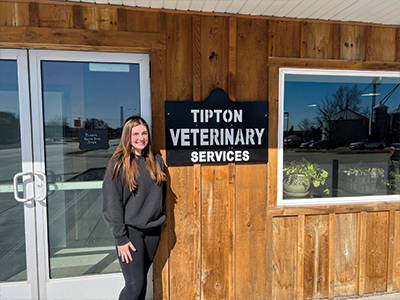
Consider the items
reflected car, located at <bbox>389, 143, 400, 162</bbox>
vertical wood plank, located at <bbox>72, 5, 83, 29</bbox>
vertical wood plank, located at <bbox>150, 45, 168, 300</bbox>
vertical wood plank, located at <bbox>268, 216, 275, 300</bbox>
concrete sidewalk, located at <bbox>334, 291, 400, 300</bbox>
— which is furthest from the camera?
reflected car, located at <bbox>389, 143, 400, 162</bbox>

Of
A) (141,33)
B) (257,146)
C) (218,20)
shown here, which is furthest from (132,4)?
(257,146)

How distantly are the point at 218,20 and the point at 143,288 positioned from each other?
2166 millimetres

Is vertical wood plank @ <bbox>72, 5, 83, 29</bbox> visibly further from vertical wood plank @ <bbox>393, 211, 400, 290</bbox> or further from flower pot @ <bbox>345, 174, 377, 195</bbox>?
vertical wood plank @ <bbox>393, 211, 400, 290</bbox>

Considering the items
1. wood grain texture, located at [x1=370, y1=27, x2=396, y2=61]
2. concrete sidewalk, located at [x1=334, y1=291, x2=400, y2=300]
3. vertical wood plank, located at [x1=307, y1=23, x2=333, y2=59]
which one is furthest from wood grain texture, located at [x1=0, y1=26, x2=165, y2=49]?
concrete sidewalk, located at [x1=334, y1=291, x2=400, y2=300]

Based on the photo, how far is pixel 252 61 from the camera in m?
2.29

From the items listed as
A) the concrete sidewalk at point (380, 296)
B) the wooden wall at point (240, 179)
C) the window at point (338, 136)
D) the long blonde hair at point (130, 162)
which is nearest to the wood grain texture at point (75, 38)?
the wooden wall at point (240, 179)

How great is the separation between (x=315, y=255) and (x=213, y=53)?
78.4 inches

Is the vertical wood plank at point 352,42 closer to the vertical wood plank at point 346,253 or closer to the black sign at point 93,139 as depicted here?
the vertical wood plank at point 346,253

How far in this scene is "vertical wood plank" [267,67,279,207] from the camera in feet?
7.59

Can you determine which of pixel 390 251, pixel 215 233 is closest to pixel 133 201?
pixel 215 233

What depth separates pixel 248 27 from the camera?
89.4 inches

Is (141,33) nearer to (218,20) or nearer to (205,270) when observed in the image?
(218,20)

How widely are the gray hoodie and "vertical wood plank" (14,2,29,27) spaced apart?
1.26 metres

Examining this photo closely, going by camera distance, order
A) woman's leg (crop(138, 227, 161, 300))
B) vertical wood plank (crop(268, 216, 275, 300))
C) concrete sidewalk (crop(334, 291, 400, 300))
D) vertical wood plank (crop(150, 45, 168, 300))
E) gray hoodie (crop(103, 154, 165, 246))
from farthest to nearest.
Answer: concrete sidewalk (crop(334, 291, 400, 300)) < vertical wood plank (crop(268, 216, 275, 300)) < vertical wood plank (crop(150, 45, 168, 300)) < woman's leg (crop(138, 227, 161, 300)) < gray hoodie (crop(103, 154, 165, 246))
